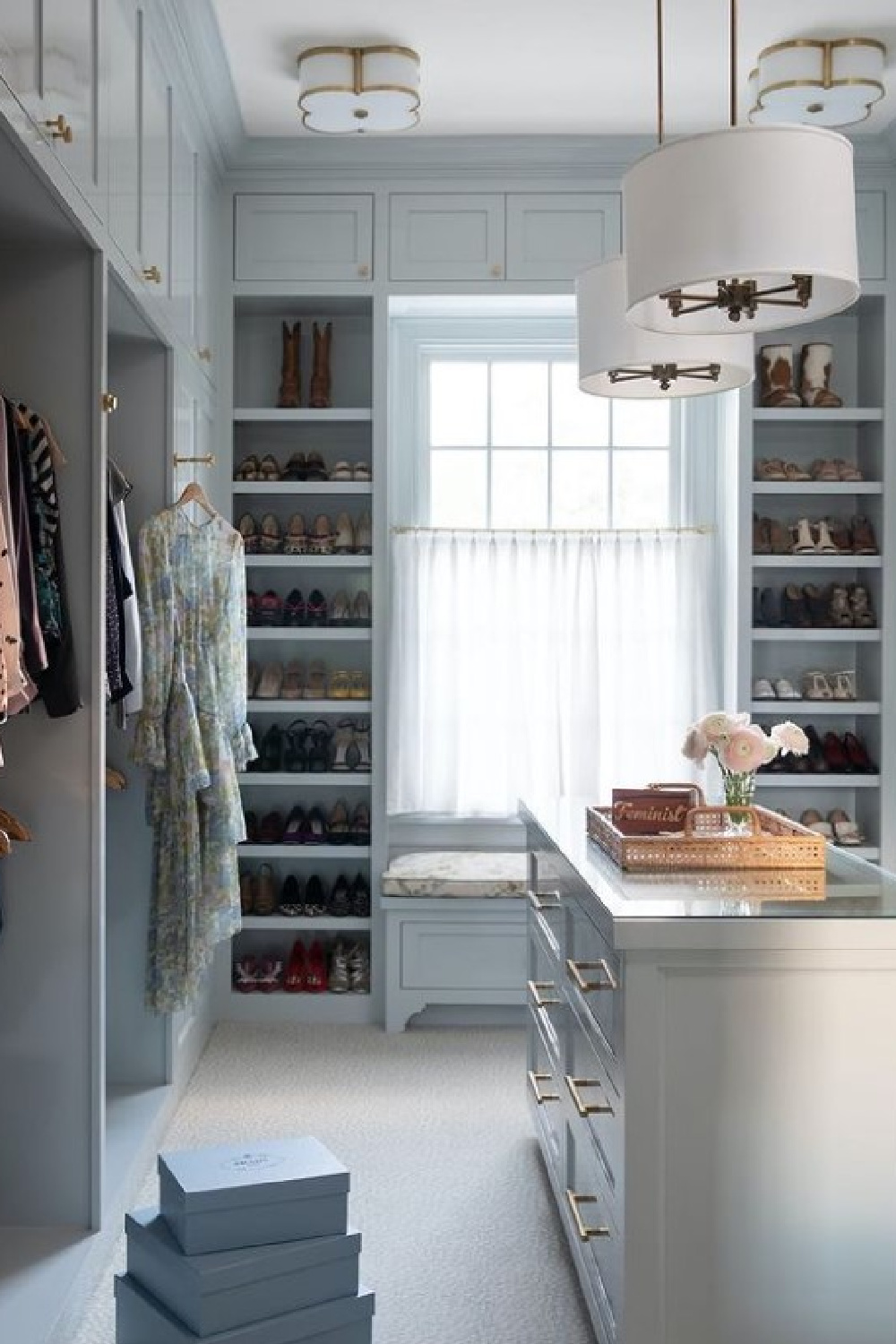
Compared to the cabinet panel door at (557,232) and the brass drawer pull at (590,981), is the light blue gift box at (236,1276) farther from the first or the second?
the cabinet panel door at (557,232)

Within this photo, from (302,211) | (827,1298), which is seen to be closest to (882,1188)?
(827,1298)

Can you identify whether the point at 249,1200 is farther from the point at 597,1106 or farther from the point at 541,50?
the point at 541,50

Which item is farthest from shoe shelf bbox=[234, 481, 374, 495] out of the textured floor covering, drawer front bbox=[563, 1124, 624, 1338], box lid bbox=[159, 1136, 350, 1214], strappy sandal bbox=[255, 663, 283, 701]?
box lid bbox=[159, 1136, 350, 1214]

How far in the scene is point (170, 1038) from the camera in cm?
359

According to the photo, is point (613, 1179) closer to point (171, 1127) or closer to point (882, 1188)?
point (882, 1188)

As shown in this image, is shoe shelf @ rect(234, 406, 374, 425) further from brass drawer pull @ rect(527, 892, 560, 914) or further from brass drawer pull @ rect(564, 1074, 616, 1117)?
brass drawer pull @ rect(564, 1074, 616, 1117)

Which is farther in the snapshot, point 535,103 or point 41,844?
point 535,103

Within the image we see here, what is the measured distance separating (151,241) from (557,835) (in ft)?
5.67

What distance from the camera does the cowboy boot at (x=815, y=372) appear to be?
4691 millimetres

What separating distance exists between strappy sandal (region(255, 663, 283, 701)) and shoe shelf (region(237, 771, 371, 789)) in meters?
0.27

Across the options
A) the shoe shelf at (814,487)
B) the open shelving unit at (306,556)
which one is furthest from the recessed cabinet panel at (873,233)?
the open shelving unit at (306,556)

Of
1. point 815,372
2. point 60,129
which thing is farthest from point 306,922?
point 60,129

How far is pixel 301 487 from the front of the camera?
15.2ft

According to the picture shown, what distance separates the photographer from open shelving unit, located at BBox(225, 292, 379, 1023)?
463 centimetres
